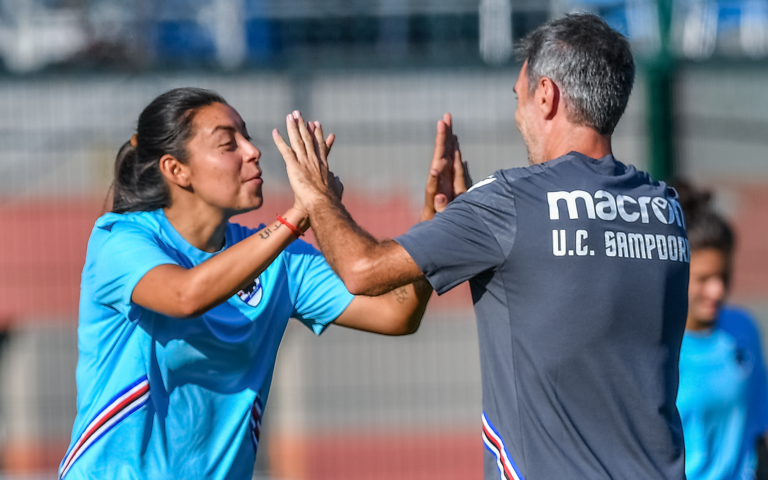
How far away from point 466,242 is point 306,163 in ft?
1.95

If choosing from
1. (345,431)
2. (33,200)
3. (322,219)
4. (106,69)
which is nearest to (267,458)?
(345,431)

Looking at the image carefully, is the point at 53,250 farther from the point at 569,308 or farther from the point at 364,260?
the point at 569,308

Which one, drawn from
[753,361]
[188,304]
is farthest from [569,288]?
[753,361]

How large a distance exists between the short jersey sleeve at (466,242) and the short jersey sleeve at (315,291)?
2.67 feet

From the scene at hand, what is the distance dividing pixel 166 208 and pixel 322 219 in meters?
0.78

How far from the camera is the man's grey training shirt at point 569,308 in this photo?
7.75 ft

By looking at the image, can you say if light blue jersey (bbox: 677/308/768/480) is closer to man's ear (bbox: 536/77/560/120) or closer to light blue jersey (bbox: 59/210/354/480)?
man's ear (bbox: 536/77/560/120)

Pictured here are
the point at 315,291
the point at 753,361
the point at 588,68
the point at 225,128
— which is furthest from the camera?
the point at 753,361

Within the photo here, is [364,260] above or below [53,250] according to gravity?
above

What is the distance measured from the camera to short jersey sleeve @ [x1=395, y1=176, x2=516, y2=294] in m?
2.38

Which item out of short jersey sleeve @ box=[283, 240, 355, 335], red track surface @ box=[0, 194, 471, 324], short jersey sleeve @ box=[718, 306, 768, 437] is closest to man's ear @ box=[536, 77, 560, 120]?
short jersey sleeve @ box=[283, 240, 355, 335]

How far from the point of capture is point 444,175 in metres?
3.12

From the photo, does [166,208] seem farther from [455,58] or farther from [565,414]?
[455,58]

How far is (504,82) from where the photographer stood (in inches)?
265
